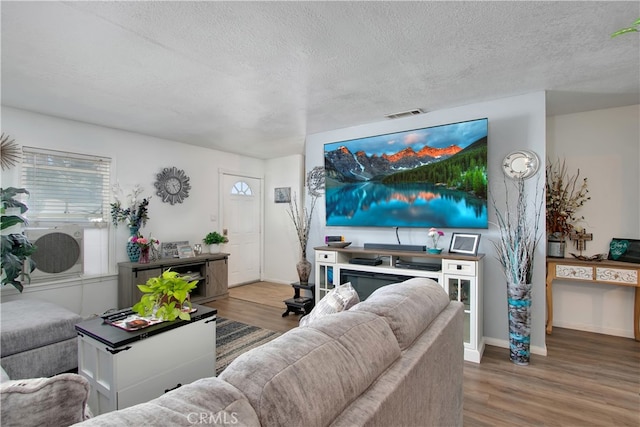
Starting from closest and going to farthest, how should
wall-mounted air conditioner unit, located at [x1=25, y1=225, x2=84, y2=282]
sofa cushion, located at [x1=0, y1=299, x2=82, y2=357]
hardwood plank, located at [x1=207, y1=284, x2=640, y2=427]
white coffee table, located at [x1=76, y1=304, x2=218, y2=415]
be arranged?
1. white coffee table, located at [x1=76, y1=304, x2=218, y2=415]
2. hardwood plank, located at [x1=207, y1=284, x2=640, y2=427]
3. sofa cushion, located at [x1=0, y1=299, x2=82, y2=357]
4. wall-mounted air conditioner unit, located at [x1=25, y1=225, x2=84, y2=282]

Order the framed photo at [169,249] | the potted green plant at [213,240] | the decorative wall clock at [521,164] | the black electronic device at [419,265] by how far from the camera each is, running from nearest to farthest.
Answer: the decorative wall clock at [521,164]
the black electronic device at [419,265]
the framed photo at [169,249]
the potted green plant at [213,240]

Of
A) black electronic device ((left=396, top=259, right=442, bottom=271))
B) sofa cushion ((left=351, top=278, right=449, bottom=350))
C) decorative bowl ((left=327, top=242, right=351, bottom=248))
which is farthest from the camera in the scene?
decorative bowl ((left=327, top=242, right=351, bottom=248))

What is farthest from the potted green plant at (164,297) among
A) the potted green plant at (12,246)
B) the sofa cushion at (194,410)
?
the potted green plant at (12,246)

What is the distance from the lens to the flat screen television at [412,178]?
9.87ft

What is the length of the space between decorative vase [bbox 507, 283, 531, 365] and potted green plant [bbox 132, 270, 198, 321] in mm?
2626

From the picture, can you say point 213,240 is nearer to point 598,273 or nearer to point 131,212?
point 131,212

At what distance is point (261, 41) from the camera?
2000 mm

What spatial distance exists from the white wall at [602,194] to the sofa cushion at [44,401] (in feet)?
14.3

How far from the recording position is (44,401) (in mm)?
616

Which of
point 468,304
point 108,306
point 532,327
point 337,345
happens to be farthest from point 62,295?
point 532,327

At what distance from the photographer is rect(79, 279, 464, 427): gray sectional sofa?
62 cm

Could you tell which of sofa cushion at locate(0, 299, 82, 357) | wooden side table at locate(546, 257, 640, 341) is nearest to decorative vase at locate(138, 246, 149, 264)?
sofa cushion at locate(0, 299, 82, 357)

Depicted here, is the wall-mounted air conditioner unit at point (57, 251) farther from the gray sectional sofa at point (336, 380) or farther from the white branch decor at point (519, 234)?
the white branch decor at point (519, 234)

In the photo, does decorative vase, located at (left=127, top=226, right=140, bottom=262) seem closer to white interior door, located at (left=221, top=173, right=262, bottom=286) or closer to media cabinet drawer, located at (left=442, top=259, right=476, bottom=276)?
white interior door, located at (left=221, top=173, right=262, bottom=286)
